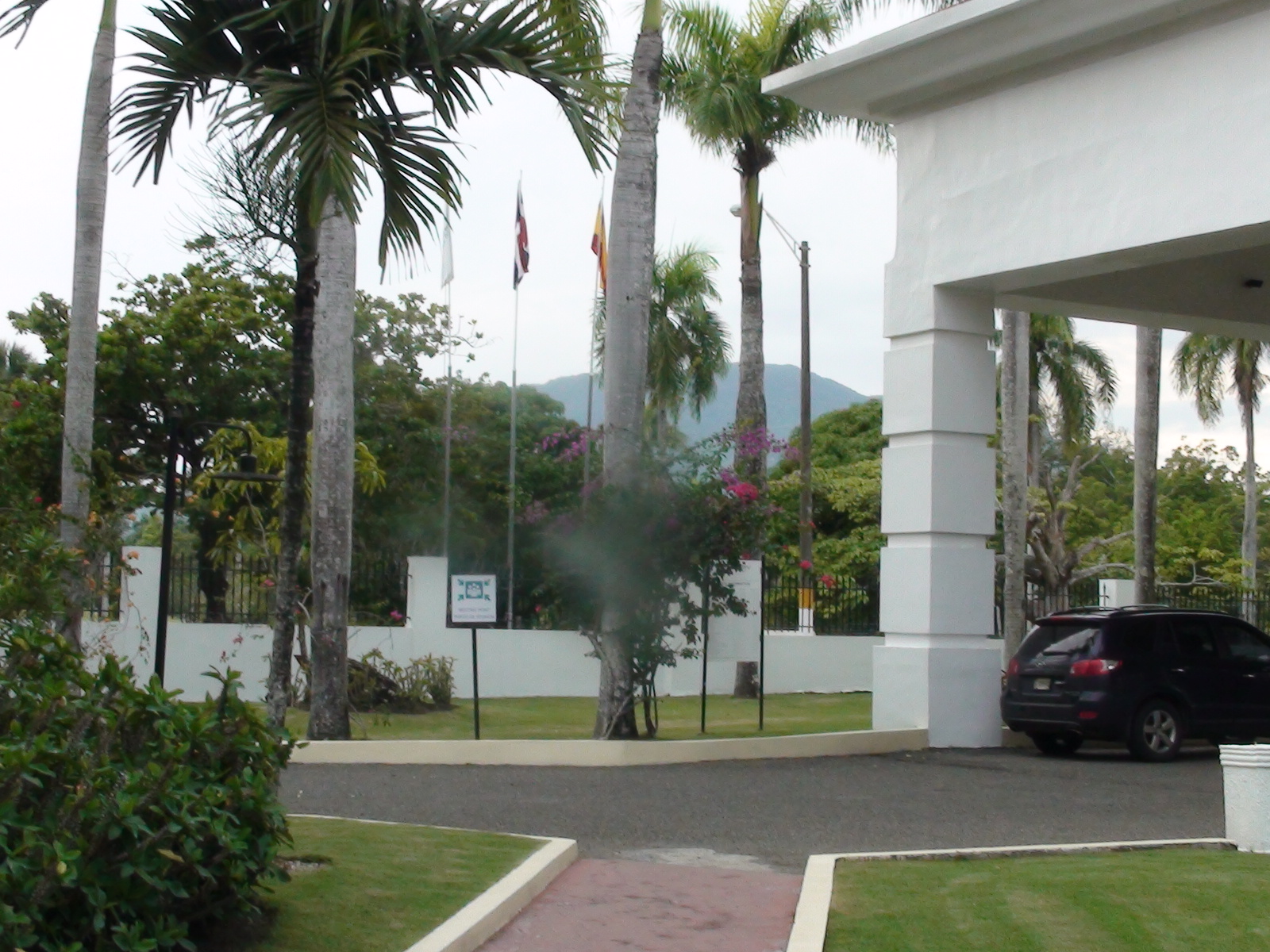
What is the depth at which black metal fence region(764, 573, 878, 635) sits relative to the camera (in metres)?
28.7

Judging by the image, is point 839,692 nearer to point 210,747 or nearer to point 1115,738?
point 1115,738

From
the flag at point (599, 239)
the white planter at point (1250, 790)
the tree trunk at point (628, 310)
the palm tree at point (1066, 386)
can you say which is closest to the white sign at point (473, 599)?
the tree trunk at point (628, 310)

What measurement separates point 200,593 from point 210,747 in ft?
55.9

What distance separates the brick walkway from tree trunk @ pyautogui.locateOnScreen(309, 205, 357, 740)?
768 cm

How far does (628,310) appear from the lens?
55.2 feet

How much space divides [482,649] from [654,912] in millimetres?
17673

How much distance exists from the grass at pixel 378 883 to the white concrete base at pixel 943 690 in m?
7.70

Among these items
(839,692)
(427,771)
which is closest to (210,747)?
(427,771)

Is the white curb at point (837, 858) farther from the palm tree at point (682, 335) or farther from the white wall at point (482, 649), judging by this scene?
the palm tree at point (682, 335)

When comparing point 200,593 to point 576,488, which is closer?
point 200,593

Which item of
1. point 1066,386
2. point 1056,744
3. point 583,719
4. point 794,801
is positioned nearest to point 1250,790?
point 794,801

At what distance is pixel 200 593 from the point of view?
74.2 ft

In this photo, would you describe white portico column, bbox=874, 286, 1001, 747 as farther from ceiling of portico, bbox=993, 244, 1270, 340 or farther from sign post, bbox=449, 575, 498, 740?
sign post, bbox=449, 575, 498, 740

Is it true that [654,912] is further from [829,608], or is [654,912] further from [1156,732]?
[829,608]
